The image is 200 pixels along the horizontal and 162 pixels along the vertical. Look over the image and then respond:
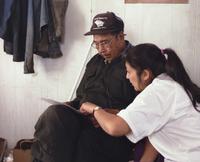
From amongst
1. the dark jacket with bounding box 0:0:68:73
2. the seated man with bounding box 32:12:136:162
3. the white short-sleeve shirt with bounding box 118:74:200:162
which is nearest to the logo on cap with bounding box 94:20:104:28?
the seated man with bounding box 32:12:136:162

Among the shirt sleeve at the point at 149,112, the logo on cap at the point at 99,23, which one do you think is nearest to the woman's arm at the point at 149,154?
the shirt sleeve at the point at 149,112

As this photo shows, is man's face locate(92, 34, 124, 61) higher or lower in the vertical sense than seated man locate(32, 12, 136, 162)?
higher

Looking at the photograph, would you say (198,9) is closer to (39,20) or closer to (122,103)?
(122,103)

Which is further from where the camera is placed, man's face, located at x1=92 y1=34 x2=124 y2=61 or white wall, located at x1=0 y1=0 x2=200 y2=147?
white wall, located at x1=0 y1=0 x2=200 y2=147

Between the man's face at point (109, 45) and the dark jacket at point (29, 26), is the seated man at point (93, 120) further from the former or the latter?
the dark jacket at point (29, 26)

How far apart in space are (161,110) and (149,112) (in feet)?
0.18

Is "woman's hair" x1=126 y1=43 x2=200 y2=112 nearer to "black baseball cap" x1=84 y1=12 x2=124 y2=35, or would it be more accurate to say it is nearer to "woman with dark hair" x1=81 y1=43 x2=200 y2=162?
"woman with dark hair" x1=81 y1=43 x2=200 y2=162

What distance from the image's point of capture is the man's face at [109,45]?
2.08 m

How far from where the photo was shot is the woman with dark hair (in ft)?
4.74

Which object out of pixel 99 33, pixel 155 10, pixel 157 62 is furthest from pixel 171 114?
pixel 155 10

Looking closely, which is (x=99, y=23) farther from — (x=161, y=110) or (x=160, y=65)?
(x=161, y=110)

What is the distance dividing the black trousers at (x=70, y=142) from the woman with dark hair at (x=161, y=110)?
35 cm

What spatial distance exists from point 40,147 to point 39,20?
2.99ft

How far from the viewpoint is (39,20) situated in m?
2.38
